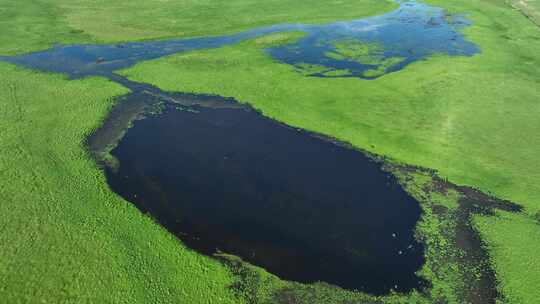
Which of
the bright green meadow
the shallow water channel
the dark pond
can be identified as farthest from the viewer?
the shallow water channel

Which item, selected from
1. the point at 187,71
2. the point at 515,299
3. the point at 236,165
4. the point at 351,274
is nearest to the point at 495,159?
the point at 515,299

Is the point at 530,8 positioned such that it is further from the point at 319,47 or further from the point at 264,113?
the point at 264,113

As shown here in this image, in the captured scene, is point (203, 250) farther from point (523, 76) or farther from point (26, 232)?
point (523, 76)

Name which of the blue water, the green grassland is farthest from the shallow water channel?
the green grassland

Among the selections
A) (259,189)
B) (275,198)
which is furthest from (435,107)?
(259,189)

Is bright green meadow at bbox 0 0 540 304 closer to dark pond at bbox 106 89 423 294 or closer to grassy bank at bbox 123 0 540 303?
grassy bank at bbox 123 0 540 303

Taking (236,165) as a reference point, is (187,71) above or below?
above

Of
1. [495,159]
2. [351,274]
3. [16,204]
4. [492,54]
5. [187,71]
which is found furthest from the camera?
[492,54]
